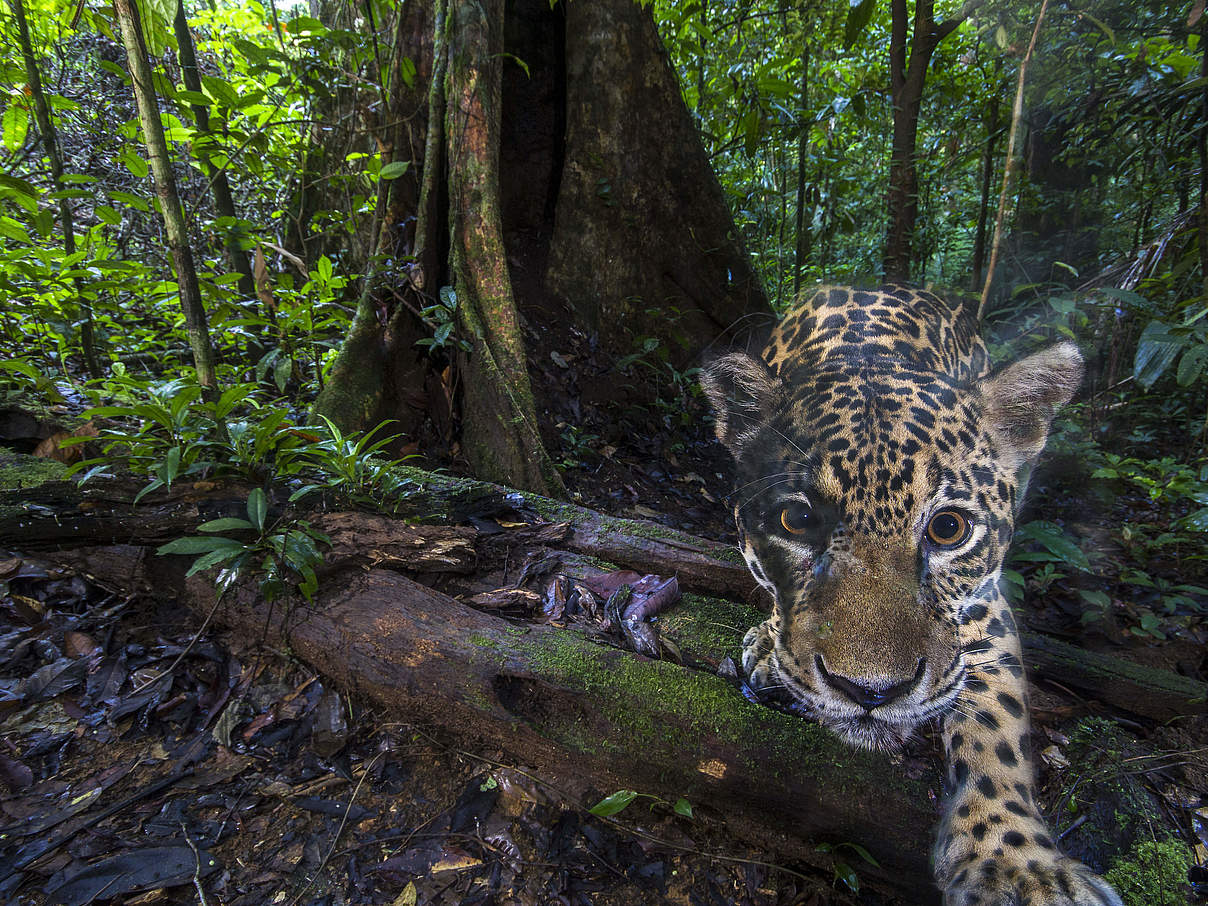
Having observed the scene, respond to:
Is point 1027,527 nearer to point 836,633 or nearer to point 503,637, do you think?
point 836,633

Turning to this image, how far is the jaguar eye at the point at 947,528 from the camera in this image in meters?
2.28

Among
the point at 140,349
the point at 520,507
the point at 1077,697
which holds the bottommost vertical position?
the point at 1077,697

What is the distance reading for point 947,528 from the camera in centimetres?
230

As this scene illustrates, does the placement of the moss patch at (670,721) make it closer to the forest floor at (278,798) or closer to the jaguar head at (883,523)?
the jaguar head at (883,523)

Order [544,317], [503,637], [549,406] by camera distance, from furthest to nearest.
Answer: [544,317] → [549,406] → [503,637]

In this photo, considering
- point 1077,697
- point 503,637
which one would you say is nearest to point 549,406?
point 503,637

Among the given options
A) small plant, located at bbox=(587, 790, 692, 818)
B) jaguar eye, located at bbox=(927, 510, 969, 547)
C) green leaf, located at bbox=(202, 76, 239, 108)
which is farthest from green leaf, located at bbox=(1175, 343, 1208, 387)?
green leaf, located at bbox=(202, 76, 239, 108)

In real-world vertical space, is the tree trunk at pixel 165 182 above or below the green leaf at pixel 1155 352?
above

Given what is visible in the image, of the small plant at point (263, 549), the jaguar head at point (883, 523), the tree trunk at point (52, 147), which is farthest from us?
the tree trunk at point (52, 147)

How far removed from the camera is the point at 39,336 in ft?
15.4

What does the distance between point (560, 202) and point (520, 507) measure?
4.28 metres

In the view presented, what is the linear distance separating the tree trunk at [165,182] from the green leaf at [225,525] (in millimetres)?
922

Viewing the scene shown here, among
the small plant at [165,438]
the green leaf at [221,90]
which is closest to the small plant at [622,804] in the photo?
the small plant at [165,438]

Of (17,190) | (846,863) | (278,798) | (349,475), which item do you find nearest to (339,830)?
(278,798)
